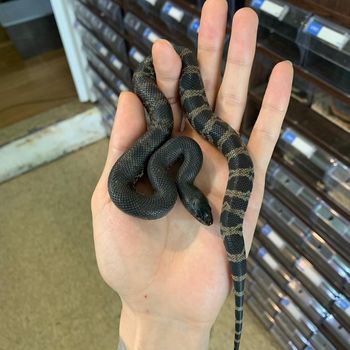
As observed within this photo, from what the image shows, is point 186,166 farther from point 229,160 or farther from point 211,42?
point 211,42

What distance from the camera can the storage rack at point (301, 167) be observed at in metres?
1.12

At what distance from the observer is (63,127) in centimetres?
268

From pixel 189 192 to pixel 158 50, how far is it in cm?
42

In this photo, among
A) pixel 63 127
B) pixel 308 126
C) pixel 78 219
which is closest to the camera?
pixel 308 126

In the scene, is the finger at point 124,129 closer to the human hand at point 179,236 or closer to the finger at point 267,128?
the human hand at point 179,236

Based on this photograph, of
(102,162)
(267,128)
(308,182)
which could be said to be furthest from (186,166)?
(102,162)

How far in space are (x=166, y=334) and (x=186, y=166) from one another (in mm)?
514

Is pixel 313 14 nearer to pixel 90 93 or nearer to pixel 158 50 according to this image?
pixel 158 50

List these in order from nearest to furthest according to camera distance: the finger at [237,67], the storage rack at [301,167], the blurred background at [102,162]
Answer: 1. the finger at [237,67]
2. the storage rack at [301,167]
3. the blurred background at [102,162]

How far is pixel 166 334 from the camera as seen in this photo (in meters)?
1.17

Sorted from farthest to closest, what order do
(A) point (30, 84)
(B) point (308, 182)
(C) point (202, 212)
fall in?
(A) point (30, 84), (B) point (308, 182), (C) point (202, 212)

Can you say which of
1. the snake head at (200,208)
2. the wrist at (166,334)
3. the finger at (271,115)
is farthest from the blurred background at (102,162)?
the wrist at (166,334)

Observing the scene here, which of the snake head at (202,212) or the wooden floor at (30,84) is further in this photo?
the wooden floor at (30,84)

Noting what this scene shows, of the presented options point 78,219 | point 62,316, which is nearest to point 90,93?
point 78,219
